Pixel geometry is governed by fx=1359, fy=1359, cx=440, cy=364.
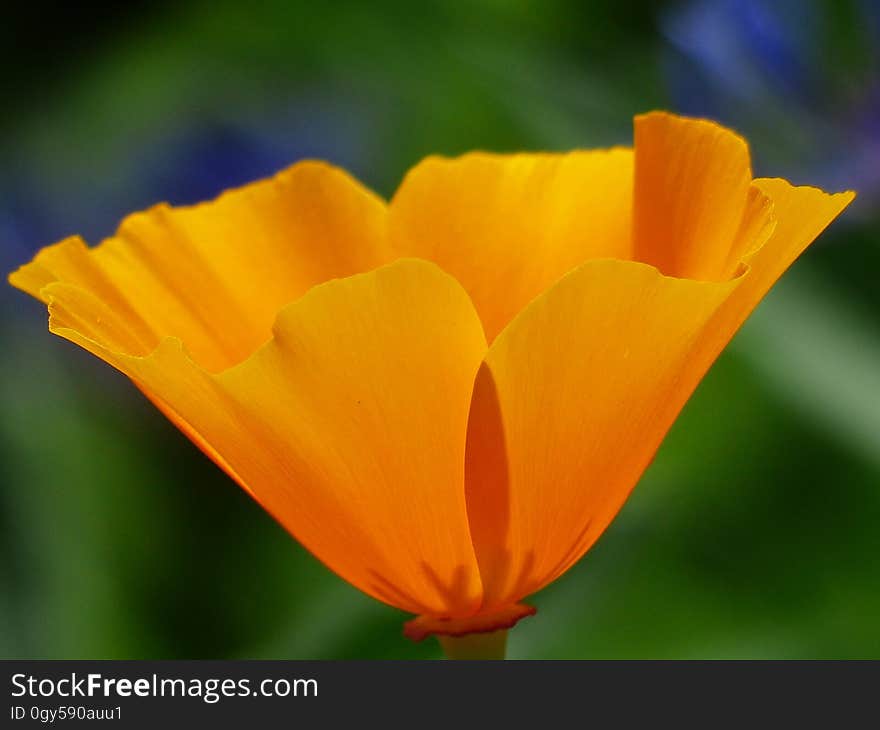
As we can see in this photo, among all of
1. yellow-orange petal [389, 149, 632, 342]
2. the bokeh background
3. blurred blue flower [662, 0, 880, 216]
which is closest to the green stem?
yellow-orange petal [389, 149, 632, 342]

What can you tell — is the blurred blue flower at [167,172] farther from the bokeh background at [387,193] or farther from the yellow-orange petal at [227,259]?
the yellow-orange petal at [227,259]

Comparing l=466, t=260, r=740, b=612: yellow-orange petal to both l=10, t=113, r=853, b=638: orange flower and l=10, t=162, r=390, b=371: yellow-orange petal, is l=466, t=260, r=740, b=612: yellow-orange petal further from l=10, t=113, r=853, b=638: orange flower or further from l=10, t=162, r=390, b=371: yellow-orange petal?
l=10, t=162, r=390, b=371: yellow-orange petal

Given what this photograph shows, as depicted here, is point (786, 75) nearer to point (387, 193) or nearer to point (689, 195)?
point (387, 193)

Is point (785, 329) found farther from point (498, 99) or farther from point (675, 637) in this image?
point (498, 99)

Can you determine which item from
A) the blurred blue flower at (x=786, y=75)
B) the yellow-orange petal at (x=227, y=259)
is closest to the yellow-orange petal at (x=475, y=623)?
the yellow-orange petal at (x=227, y=259)

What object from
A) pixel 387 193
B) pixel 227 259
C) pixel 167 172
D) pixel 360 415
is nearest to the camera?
pixel 360 415

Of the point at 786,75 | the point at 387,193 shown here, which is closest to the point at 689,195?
the point at 387,193

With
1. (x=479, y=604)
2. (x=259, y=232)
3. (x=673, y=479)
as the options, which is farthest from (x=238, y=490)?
(x=479, y=604)

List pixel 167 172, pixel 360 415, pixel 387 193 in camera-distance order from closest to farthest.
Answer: pixel 360 415
pixel 387 193
pixel 167 172
